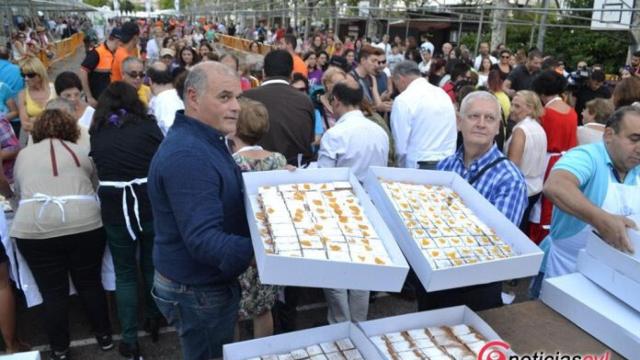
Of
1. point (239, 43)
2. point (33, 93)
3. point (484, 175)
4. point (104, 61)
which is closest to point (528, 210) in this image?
point (484, 175)

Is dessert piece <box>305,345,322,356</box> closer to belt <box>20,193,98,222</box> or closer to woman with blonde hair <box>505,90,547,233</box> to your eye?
belt <box>20,193,98,222</box>

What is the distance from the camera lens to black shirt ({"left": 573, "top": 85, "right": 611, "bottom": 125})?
7.45 m

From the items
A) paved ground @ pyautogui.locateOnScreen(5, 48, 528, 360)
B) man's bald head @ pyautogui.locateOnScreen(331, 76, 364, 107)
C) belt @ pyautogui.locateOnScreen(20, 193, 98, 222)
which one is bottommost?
paved ground @ pyautogui.locateOnScreen(5, 48, 528, 360)

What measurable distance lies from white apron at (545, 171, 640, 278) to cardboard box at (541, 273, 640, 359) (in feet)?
0.98

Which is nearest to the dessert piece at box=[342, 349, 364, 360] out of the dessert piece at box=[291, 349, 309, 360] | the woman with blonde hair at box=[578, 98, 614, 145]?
the dessert piece at box=[291, 349, 309, 360]

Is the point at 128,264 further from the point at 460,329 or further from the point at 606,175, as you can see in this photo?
the point at 606,175

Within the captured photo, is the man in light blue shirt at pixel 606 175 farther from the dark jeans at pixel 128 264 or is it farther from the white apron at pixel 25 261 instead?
the white apron at pixel 25 261

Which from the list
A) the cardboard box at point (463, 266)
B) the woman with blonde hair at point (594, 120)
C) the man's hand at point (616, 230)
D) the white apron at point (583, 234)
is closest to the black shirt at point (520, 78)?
the woman with blonde hair at point (594, 120)

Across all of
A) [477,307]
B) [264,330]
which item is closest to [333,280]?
[477,307]

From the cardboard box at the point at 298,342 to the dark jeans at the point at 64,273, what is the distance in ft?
6.34

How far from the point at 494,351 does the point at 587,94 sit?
709cm

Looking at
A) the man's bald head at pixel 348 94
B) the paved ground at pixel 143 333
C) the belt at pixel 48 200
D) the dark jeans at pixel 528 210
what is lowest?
the paved ground at pixel 143 333

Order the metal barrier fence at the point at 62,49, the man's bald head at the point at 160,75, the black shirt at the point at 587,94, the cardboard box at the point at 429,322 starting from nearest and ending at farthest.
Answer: the cardboard box at the point at 429,322 → the man's bald head at the point at 160,75 → the black shirt at the point at 587,94 → the metal barrier fence at the point at 62,49

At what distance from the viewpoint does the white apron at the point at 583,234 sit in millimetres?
2373
